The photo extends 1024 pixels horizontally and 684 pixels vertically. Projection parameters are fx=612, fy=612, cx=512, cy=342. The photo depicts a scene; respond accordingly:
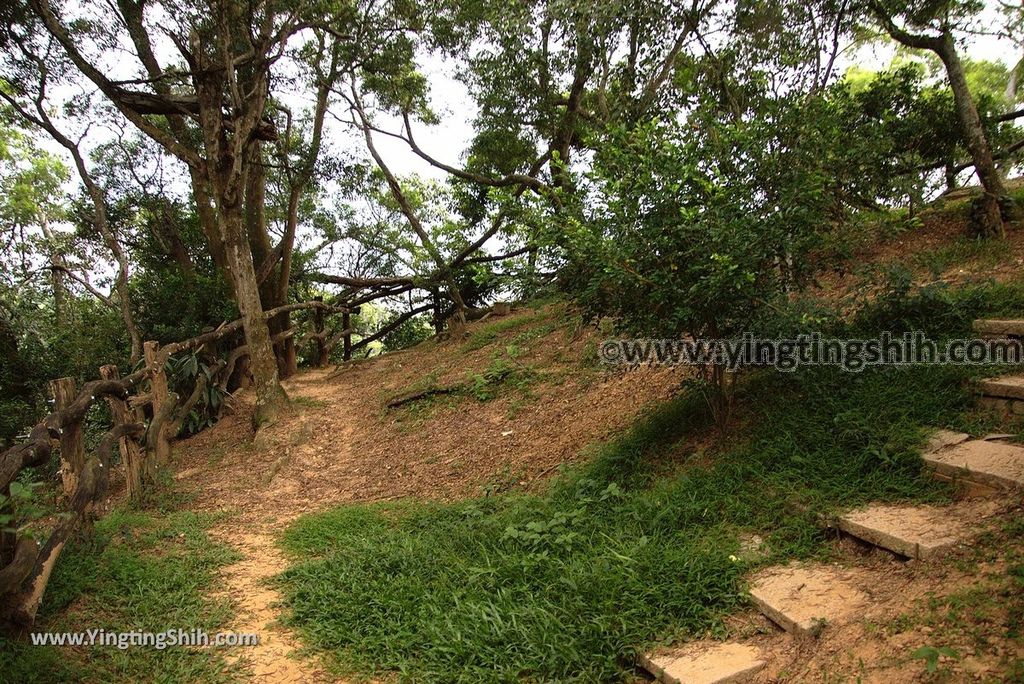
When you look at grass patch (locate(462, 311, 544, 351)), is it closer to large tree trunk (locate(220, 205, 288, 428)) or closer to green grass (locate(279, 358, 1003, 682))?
large tree trunk (locate(220, 205, 288, 428))

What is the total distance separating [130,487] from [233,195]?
3757 millimetres

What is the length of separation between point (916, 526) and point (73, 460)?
491cm

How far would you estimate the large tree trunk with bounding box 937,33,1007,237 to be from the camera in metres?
6.18

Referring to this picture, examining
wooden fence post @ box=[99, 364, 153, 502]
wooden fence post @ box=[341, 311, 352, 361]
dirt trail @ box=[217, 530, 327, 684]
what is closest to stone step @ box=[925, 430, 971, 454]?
dirt trail @ box=[217, 530, 327, 684]

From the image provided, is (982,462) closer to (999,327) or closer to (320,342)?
(999,327)

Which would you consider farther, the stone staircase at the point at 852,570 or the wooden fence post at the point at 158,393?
the wooden fence post at the point at 158,393

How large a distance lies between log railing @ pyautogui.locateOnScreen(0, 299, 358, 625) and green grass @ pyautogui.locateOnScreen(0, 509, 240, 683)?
0.23 meters

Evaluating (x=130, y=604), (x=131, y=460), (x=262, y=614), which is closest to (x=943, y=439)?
(x=262, y=614)

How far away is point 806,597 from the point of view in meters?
2.71

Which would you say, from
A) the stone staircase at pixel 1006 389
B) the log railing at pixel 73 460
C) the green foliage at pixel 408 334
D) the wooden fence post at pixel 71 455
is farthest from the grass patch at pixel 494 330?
the stone staircase at pixel 1006 389

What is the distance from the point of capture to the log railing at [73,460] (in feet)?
9.58

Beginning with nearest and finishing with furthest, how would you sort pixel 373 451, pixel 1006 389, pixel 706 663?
1. pixel 706 663
2. pixel 1006 389
3. pixel 373 451

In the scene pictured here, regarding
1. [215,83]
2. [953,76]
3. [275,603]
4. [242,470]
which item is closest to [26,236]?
[215,83]

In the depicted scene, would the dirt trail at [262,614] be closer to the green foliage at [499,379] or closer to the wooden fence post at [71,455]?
the wooden fence post at [71,455]
